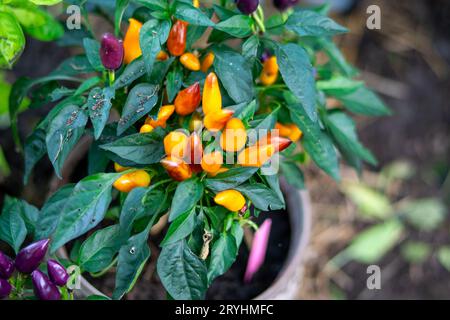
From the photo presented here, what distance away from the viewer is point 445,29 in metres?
1.93

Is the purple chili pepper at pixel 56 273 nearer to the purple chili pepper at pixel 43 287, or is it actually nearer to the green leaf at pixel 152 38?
the purple chili pepper at pixel 43 287

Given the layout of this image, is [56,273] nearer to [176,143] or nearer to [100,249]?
[100,249]

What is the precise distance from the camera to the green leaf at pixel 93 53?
92 cm

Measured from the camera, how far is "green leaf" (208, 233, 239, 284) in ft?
2.83

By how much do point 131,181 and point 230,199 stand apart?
0.48 feet

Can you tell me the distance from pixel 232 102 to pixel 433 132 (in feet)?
3.40

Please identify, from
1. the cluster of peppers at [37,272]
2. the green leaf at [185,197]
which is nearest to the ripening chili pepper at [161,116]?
the green leaf at [185,197]

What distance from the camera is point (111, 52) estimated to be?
85cm

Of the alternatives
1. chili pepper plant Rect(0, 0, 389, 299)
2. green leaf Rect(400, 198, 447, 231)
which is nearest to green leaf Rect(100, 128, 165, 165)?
chili pepper plant Rect(0, 0, 389, 299)

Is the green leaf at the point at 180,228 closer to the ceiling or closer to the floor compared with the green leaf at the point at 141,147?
closer to the floor

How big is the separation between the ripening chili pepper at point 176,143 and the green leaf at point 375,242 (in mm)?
952

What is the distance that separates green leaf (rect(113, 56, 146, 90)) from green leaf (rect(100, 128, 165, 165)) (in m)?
0.08
